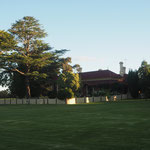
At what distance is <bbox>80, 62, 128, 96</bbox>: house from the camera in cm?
5041

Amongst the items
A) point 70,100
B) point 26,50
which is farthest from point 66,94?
point 26,50

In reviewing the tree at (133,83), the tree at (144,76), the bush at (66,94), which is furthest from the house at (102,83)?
the bush at (66,94)

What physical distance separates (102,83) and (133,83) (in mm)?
6751

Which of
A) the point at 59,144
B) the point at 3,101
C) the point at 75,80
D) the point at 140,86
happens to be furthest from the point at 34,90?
the point at 59,144

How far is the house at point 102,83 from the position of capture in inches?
1984

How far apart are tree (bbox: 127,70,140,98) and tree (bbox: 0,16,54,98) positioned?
1702 cm

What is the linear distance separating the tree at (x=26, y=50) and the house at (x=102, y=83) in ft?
38.0

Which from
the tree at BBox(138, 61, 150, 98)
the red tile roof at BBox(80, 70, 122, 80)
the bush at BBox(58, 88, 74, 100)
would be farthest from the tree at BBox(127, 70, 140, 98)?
the bush at BBox(58, 88, 74, 100)

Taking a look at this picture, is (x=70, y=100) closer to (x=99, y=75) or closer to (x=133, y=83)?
(x=133, y=83)

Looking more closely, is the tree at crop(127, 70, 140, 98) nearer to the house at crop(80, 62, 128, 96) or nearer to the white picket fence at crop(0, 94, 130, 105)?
the house at crop(80, 62, 128, 96)

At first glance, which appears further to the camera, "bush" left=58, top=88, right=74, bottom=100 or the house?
the house

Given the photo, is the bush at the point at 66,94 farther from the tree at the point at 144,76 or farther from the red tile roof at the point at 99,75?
the red tile roof at the point at 99,75

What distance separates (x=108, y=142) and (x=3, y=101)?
1839 inches

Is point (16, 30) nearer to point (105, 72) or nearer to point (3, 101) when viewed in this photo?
point (3, 101)
